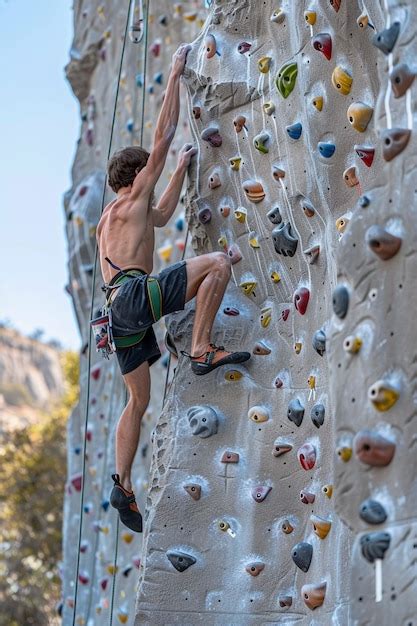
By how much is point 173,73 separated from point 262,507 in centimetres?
215

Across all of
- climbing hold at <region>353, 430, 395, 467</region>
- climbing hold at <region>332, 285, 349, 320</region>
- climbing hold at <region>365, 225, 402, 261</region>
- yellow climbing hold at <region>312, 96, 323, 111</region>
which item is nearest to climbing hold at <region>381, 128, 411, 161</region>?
climbing hold at <region>365, 225, 402, 261</region>

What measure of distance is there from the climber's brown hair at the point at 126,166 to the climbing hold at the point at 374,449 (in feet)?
7.66

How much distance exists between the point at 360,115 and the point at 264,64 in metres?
0.94

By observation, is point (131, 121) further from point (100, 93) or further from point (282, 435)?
point (282, 435)

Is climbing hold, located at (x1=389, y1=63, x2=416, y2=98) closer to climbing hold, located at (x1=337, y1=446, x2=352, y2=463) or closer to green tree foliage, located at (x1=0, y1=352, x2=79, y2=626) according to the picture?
climbing hold, located at (x1=337, y1=446, x2=352, y2=463)

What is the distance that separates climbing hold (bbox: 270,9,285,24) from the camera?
529cm

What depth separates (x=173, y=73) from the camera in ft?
18.6

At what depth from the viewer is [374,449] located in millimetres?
3533

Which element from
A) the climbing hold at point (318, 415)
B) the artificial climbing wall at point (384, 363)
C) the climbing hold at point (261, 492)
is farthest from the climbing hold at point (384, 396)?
the climbing hold at point (261, 492)

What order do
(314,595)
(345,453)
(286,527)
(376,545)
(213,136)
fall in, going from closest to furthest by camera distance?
(376,545), (345,453), (314,595), (286,527), (213,136)

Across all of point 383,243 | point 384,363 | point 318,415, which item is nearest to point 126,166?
point 318,415

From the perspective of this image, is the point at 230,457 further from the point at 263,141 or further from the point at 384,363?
the point at 384,363

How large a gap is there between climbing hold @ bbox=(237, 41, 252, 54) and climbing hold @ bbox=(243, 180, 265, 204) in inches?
25.8

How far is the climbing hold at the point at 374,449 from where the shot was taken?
11.6 ft
